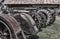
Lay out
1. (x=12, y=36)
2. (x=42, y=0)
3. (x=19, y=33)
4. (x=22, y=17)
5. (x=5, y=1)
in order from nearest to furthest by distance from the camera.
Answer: (x=12, y=36)
(x=19, y=33)
(x=22, y=17)
(x=42, y=0)
(x=5, y=1)

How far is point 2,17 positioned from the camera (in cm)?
483

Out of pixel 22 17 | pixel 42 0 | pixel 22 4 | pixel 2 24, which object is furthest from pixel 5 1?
pixel 2 24

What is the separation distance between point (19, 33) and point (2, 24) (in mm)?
606

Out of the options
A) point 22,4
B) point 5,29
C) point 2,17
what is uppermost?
point 2,17

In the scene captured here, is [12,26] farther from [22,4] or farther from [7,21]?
[22,4]

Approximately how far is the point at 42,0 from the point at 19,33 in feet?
56.9

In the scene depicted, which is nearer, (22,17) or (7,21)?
(7,21)

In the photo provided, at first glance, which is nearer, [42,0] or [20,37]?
[20,37]

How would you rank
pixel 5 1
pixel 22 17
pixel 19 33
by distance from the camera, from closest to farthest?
pixel 19 33 < pixel 22 17 < pixel 5 1

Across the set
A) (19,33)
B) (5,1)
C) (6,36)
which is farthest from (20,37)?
(5,1)

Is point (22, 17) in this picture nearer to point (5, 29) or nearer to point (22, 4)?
point (5, 29)

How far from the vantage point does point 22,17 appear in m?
6.54

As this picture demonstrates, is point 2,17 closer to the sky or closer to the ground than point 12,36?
closer to the sky

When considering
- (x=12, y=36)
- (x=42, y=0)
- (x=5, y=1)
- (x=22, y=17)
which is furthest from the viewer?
(x=5, y=1)
